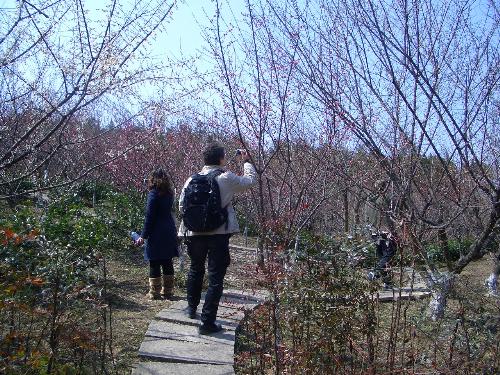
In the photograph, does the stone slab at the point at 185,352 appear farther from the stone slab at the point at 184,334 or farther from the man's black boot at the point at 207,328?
the man's black boot at the point at 207,328

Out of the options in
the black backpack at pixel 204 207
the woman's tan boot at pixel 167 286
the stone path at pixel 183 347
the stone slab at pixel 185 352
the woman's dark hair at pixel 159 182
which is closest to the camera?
the stone path at pixel 183 347

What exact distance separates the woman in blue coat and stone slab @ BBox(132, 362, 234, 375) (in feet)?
6.48

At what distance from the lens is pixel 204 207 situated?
178 inches

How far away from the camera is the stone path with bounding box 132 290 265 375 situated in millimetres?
4020

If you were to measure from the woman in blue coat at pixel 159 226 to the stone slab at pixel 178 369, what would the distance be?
1975mm

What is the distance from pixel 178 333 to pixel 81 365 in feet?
4.82

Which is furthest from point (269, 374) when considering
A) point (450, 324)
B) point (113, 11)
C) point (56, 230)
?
point (56, 230)

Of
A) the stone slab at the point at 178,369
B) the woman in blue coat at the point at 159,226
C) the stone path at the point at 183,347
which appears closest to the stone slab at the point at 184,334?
the stone path at the point at 183,347

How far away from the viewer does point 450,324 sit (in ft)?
12.2

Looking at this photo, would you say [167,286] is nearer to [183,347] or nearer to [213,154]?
[183,347]

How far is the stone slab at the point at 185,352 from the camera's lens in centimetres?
416

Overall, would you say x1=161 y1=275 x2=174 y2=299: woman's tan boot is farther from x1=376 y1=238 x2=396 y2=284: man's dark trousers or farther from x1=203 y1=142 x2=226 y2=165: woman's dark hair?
x1=376 y1=238 x2=396 y2=284: man's dark trousers

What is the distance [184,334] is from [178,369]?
0.70 metres

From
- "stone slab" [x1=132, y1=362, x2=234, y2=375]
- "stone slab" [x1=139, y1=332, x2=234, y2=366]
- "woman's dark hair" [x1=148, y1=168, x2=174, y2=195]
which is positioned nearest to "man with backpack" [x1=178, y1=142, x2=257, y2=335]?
"stone slab" [x1=139, y1=332, x2=234, y2=366]
